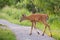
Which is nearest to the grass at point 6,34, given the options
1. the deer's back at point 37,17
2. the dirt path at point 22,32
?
the dirt path at point 22,32

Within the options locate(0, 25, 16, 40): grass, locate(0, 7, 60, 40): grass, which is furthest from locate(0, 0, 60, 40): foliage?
locate(0, 25, 16, 40): grass

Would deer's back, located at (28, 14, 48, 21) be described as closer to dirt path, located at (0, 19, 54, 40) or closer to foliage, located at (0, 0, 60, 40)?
foliage, located at (0, 0, 60, 40)

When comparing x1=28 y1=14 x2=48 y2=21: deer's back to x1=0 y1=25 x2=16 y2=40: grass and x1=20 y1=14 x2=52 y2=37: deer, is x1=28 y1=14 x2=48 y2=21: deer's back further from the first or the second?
x1=0 y1=25 x2=16 y2=40: grass

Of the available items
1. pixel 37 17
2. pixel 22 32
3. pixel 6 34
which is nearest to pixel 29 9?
pixel 37 17

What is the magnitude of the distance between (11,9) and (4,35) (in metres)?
0.36

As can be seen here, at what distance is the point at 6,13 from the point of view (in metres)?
2.94

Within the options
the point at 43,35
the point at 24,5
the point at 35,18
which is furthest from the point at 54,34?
the point at 24,5

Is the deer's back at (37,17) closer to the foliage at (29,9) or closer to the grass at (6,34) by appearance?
the foliage at (29,9)

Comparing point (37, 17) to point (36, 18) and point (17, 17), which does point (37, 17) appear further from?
point (17, 17)

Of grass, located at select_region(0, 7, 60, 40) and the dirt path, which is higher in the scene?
grass, located at select_region(0, 7, 60, 40)

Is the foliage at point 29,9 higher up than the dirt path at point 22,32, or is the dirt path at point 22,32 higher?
the foliage at point 29,9

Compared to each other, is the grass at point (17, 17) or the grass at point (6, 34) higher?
the grass at point (17, 17)

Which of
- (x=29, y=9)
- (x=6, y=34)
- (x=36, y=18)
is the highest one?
Result: (x=29, y=9)

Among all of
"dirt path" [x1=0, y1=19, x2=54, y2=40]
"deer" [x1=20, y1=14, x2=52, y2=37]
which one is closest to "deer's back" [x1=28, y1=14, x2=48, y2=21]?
"deer" [x1=20, y1=14, x2=52, y2=37]
